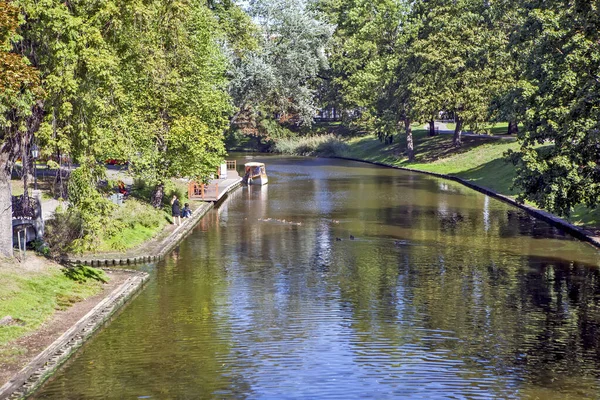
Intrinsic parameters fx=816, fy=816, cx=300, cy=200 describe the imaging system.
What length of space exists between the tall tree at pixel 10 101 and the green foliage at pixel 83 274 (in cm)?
231

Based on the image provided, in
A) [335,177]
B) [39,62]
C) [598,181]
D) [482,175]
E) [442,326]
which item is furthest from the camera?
[335,177]

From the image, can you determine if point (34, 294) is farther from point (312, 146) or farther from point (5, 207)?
point (312, 146)

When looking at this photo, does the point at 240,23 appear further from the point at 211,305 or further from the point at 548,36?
the point at 211,305

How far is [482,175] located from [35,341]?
59.8 metres

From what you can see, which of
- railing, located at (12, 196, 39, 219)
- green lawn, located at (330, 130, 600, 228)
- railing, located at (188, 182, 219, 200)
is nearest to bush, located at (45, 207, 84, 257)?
railing, located at (12, 196, 39, 219)

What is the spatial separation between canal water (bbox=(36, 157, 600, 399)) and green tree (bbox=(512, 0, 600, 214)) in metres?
2.92

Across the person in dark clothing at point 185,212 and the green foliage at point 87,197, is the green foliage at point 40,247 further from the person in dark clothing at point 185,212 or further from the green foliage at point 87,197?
the person in dark clothing at point 185,212

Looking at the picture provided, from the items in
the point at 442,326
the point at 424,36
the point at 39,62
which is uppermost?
the point at 424,36

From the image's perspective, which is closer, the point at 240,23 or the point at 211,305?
the point at 211,305

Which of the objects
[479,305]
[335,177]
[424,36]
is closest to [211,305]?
[479,305]

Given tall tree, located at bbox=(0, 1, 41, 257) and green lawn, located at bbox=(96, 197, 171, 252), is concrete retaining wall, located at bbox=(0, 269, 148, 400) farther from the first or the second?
green lawn, located at bbox=(96, 197, 171, 252)

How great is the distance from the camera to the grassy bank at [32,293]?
23.9 m

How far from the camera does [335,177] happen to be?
277ft

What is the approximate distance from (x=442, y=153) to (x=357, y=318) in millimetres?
71914
